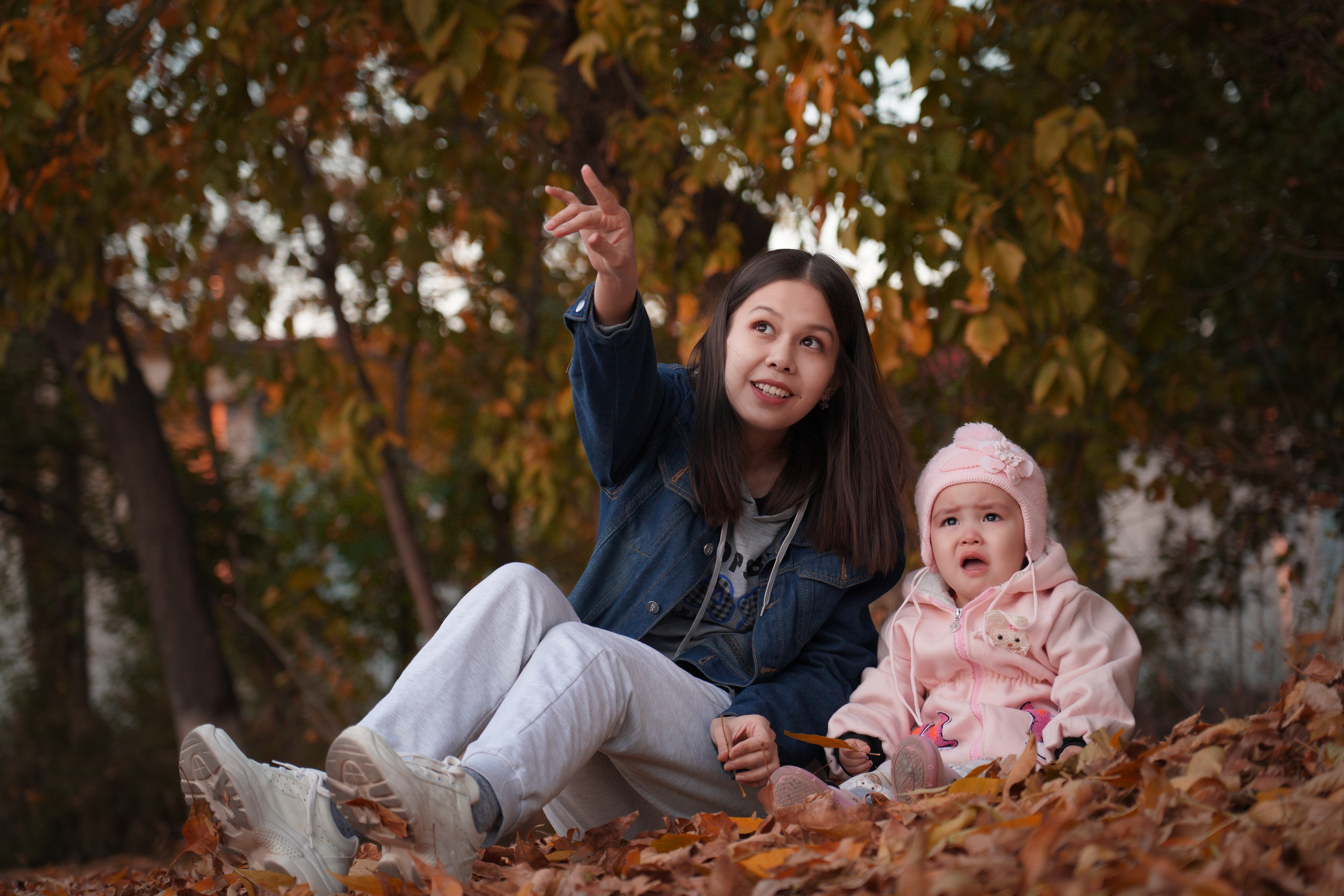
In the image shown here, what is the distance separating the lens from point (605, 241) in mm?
1975

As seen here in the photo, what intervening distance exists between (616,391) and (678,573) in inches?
16.6

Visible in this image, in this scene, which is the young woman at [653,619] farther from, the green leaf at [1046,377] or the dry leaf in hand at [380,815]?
the green leaf at [1046,377]

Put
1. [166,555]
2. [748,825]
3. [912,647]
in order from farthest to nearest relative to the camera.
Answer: [166,555], [912,647], [748,825]

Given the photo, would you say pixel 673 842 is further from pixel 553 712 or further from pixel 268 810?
pixel 268 810

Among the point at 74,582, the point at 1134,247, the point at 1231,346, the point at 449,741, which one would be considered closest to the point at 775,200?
the point at 1134,247

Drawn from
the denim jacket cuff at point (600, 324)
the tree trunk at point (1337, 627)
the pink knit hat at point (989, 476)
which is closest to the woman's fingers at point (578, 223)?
the denim jacket cuff at point (600, 324)

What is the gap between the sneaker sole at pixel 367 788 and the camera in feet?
4.75

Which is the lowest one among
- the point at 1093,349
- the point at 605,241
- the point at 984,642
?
the point at 984,642

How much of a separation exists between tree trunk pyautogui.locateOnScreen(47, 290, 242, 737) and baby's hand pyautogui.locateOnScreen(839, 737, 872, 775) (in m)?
3.98

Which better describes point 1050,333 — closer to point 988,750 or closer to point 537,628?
point 988,750

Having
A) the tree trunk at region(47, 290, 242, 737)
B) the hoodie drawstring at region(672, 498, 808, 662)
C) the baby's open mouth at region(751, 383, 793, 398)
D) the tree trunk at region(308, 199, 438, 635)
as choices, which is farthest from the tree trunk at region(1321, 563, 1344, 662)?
the tree trunk at region(47, 290, 242, 737)

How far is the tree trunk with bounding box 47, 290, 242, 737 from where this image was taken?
16.9 feet

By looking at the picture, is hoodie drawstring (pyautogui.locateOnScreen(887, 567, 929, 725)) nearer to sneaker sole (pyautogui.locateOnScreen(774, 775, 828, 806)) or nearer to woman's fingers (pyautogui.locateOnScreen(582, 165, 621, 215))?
sneaker sole (pyautogui.locateOnScreen(774, 775, 828, 806))

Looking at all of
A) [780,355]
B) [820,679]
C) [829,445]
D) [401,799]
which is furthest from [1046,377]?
[401,799]
